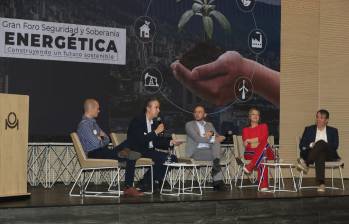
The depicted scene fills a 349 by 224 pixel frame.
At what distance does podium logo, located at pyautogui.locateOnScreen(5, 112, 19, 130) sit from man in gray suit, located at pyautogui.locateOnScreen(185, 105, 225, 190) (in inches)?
92.4

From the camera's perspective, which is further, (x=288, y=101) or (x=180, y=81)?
(x=288, y=101)

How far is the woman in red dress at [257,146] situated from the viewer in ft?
27.4

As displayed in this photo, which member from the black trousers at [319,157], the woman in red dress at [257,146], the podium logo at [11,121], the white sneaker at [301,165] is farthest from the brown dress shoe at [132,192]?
the black trousers at [319,157]

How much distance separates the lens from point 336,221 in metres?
7.85

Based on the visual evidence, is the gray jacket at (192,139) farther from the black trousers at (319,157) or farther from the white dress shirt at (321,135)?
the white dress shirt at (321,135)

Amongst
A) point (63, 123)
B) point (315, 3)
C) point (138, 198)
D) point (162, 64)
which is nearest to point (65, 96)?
point (63, 123)

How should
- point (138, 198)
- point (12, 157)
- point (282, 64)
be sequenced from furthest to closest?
point (282, 64) → point (138, 198) → point (12, 157)

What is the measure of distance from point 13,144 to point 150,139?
5.25 ft

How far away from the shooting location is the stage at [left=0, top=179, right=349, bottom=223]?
6.23 metres

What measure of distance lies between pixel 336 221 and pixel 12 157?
3733 mm

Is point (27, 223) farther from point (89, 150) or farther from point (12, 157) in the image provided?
point (89, 150)

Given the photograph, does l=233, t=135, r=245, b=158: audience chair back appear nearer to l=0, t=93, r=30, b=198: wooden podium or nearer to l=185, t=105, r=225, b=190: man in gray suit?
l=185, t=105, r=225, b=190: man in gray suit

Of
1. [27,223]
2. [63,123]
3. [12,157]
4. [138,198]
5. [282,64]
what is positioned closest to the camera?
[27,223]

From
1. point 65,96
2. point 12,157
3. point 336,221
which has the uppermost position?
point 65,96
